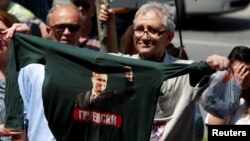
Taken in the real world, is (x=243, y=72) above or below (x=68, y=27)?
below

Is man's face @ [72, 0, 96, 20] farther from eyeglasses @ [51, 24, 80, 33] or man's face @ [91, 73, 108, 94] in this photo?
man's face @ [91, 73, 108, 94]

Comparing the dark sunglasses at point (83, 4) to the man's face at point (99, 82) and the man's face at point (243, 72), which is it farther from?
the man's face at point (99, 82)

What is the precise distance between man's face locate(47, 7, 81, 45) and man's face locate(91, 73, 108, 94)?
0.76m

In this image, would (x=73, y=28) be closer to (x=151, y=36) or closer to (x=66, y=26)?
(x=66, y=26)

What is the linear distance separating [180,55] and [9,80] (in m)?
2.09

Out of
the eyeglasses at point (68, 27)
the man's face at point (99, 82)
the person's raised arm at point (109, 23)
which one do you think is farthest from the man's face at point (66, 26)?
the man's face at point (99, 82)

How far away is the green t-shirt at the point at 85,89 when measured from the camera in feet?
17.7

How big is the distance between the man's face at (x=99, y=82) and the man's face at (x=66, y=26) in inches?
29.9

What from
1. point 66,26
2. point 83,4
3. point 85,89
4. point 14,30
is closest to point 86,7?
point 83,4

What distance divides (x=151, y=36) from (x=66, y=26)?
964 millimetres

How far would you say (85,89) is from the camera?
5590mm

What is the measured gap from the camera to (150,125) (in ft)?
17.6

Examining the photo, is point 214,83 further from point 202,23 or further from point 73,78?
point 202,23

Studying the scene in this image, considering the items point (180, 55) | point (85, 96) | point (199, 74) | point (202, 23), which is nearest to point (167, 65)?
point (199, 74)
